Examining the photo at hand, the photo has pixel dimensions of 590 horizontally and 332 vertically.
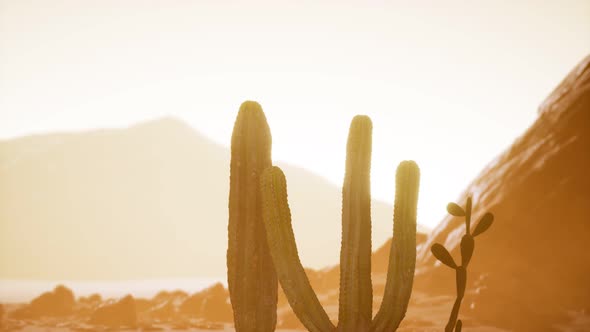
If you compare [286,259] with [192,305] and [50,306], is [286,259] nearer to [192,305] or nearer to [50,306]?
[192,305]

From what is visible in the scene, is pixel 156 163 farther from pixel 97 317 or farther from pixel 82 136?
pixel 97 317

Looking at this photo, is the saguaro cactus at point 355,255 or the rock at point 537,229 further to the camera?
the rock at point 537,229

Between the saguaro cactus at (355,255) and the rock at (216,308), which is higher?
the saguaro cactus at (355,255)

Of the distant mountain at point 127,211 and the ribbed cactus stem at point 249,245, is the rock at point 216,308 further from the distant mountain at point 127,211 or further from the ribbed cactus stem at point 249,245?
the distant mountain at point 127,211

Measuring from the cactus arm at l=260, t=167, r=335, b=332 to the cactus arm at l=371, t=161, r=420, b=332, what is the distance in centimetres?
77

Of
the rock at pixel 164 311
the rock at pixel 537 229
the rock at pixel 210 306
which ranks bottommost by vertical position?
the rock at pixel 164 311

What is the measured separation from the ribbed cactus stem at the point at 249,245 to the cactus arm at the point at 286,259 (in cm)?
56

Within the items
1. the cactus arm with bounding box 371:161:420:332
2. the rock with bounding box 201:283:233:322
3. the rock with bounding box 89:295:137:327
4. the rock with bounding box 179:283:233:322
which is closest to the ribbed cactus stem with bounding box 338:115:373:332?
the cactus arm with bounding box 371:161:420:332

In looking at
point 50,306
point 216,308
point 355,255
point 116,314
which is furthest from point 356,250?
point 50,306

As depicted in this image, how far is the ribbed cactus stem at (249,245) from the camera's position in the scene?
8641 millimetres

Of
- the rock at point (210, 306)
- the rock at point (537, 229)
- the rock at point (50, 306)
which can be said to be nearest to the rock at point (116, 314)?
the rock at point (210, 306)

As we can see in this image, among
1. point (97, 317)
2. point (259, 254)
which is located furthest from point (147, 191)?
point (259, 254)

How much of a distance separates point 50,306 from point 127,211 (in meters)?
102

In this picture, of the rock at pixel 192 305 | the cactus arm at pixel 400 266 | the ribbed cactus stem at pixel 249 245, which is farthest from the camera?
the rock at pixel 192 305
